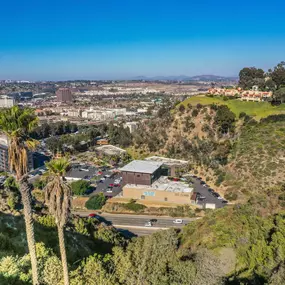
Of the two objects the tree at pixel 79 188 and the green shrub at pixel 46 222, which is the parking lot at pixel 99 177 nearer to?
the tree at pixel 79 188

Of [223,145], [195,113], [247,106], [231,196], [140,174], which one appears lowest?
[231,196]

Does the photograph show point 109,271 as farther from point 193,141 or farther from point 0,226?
point 193,141


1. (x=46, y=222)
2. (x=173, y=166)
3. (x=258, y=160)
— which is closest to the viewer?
(x=46, y=222)

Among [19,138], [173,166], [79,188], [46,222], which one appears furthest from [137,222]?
[19,138]

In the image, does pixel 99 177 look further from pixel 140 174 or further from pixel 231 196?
pixel 231 196

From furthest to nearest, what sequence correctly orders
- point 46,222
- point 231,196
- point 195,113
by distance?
point 195,113 → point 231,196 → point 46,222

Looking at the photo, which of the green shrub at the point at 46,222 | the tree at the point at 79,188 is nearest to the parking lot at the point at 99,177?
the tree at the point at 79,188

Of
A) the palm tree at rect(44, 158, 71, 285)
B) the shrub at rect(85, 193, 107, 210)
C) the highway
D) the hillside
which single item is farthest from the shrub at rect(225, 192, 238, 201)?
the palm tree at rect(44, 158, 71, 285)
